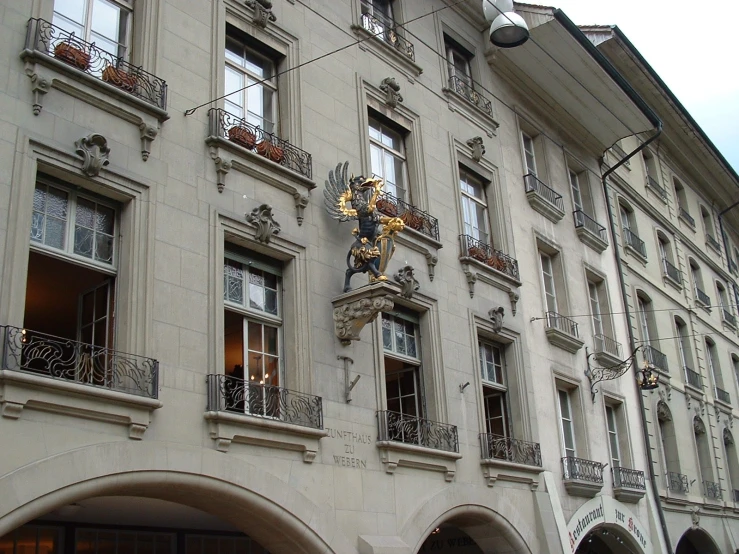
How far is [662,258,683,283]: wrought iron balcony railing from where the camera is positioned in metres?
27.4

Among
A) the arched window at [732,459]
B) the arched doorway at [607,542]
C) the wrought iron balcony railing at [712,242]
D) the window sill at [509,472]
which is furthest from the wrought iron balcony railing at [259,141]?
the wrought iron balcony railing at [712,242]

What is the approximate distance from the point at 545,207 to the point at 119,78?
465 inches

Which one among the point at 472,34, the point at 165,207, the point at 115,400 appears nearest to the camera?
the point at 115,400

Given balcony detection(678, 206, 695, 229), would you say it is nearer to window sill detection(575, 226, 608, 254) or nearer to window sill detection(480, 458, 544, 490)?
window sill detection(575, 226, 608, 254)

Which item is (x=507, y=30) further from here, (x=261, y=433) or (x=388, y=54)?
(x=261, y=433)

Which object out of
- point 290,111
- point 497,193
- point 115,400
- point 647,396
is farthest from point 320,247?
point 647,396

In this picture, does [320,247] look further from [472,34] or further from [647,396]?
[647,396]

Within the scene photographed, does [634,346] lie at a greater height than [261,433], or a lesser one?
greater

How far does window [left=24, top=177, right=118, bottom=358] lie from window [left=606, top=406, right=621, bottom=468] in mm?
13099

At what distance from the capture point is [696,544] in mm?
25500

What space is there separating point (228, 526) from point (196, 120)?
21.3 ft

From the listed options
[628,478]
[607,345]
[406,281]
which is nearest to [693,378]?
[607,345]

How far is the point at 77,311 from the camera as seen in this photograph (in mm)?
11562

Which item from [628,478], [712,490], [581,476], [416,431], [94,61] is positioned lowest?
[581,476]
